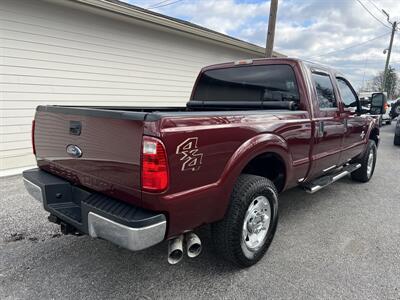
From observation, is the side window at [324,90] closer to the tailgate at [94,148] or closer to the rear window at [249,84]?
the rear window at [249,84]

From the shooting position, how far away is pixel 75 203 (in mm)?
2490

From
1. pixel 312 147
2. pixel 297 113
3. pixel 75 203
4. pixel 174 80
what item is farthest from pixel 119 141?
pixel 174 80

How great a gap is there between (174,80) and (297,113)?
235 inches

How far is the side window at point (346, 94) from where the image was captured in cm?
444

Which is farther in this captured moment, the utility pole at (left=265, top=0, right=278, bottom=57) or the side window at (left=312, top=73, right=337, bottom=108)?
the utility pole at (left=265, top=0, right=278, bottom=57)

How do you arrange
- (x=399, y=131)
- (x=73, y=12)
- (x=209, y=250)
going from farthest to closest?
(x=399, y=131) → (x=73, y=12) → (x=209, y=250)

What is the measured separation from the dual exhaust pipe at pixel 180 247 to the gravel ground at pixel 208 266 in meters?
0.36

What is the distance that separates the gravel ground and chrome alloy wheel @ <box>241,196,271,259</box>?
0.67ft

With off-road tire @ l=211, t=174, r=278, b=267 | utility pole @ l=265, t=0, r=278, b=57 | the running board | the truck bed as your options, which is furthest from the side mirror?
utility pole @ l=265, t=0, r=278, b=57

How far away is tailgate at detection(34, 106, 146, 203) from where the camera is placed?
6.43ft

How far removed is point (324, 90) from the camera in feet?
12.8

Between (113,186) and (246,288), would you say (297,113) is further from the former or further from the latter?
(113,186)

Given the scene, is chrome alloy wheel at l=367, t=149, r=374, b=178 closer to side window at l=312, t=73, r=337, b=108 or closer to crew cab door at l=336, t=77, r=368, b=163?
crew cab door at l=336, t=77, r=368, b=163

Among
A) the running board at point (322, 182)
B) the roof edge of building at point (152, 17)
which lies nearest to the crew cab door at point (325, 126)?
the running board at point (322, 182)
